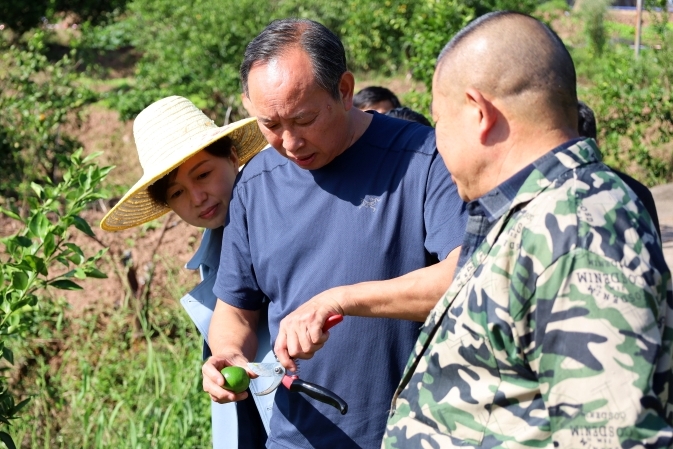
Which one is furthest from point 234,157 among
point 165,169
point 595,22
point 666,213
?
point 595,22

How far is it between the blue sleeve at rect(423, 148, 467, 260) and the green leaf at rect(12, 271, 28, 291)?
4.69 feet

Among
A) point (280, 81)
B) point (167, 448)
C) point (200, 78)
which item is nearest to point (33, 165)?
point (200, 78)

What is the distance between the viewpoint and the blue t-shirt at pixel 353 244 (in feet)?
7.11

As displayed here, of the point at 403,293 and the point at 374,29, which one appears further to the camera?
the point at 374,29

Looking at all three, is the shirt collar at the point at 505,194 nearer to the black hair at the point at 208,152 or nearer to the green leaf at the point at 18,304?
the black hair at the point at 208,152

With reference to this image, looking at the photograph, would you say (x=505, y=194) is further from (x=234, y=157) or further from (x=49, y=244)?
(x=49, y=244)

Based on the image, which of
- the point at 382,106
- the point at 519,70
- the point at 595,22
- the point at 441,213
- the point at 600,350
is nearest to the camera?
the point at 600,350

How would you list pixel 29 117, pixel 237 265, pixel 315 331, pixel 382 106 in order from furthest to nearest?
pixel 29 117, pixel 382 106, pixel 237 265, pixel 315 331

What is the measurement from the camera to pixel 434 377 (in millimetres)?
1607

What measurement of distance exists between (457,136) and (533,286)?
0.34 m

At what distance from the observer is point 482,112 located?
154 centimetres

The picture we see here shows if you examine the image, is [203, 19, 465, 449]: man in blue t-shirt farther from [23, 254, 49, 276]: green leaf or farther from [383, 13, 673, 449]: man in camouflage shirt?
[23, 254, 49, 276]: green leaf

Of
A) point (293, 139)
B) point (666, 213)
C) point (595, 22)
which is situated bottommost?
point (595, 22)

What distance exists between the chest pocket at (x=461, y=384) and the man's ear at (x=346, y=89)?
89cm
